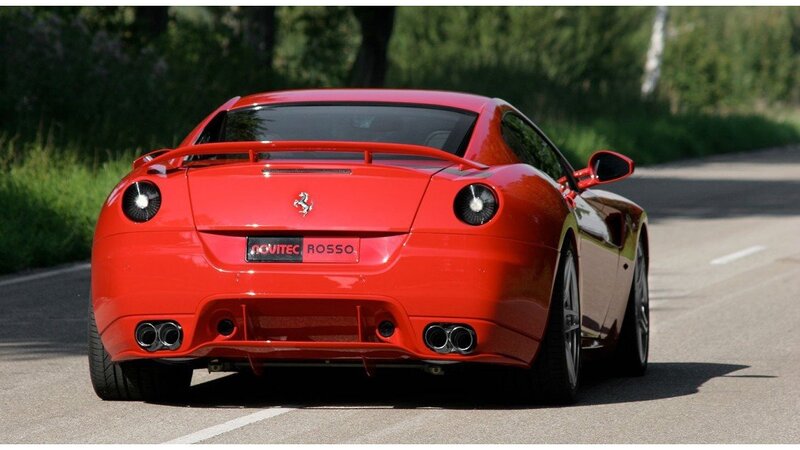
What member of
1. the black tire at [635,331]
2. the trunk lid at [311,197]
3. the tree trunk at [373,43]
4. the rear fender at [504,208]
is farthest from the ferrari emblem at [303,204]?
the tree trunk at [373,43]

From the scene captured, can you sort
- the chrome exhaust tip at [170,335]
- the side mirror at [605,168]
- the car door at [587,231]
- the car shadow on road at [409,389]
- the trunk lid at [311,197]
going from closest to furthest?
1. the trunk lid at [311,197]
2. the chrome exhaust tip at [170,335]
3. the car shadow on road at [409,389]
4. the car door at [587,231]
5. the side mirror at [605,168]

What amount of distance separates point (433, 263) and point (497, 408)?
848 mm

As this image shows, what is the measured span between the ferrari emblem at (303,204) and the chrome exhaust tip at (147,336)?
0.72 m

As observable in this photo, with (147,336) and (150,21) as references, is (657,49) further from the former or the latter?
(147,336)

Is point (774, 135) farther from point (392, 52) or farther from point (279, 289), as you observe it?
point (279, 289)

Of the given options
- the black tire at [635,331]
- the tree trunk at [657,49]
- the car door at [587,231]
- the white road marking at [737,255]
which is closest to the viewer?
the car door at [587,231]

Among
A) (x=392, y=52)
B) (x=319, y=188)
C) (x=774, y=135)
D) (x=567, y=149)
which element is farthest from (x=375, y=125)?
(x=392, y=52)

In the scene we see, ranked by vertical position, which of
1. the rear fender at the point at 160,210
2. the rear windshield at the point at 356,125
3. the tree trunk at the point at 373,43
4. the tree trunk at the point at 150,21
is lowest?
the tree trunk at the point at 373,43

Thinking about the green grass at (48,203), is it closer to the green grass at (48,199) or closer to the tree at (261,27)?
the green grass at (48,199)

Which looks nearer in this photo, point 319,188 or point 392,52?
point 319,188

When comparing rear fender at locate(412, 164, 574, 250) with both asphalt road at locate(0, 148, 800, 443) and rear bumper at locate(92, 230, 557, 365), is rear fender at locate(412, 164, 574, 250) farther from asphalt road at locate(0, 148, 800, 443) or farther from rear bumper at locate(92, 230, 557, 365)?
asphalt road at locate(0, 148, 800, 443)

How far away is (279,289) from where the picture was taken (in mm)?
7004

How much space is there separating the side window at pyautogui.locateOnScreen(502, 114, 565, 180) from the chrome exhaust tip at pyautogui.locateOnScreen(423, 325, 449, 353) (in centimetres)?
117

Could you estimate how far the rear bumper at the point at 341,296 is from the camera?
7.02 metres
